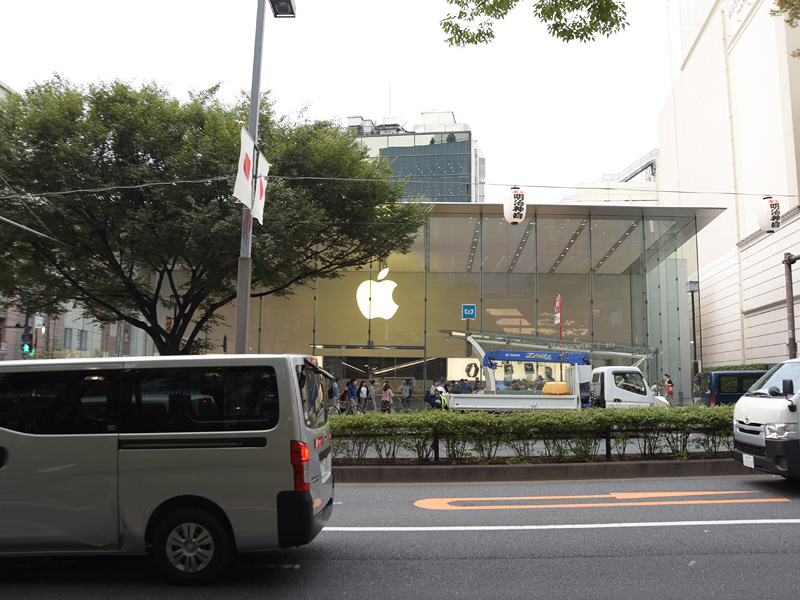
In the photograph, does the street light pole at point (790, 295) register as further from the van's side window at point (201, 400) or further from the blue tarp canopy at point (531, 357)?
the van's side window at point (201, 400)

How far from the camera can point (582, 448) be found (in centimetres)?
1059

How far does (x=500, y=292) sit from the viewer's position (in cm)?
2941

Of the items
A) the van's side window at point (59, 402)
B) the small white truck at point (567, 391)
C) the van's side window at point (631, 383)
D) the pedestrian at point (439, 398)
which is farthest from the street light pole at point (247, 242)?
the van's side window at point (631, 383)

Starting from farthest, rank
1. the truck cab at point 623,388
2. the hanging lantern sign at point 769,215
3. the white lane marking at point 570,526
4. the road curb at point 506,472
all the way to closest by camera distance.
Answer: the hanging lantern sign at point 769,215 → the truck cab at point 623,388 → the road curb at point 506,472 → the white lane marking at point 570,526

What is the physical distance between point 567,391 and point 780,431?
11.6m

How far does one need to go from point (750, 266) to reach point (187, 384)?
38926 millimetres

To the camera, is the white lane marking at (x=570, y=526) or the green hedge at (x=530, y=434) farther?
the green hedge at (x=530, y=434)

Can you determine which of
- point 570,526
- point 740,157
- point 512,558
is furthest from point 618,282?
point 512,558

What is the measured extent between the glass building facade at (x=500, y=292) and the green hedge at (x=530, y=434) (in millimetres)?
18027

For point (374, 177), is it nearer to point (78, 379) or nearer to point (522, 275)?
point (522, 275)

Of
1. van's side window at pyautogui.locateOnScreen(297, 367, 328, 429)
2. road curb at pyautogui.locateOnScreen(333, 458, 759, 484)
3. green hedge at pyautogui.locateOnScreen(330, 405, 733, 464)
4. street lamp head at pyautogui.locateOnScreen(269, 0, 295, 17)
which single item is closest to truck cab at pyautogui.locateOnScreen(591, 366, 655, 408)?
green hedge at pyautogui.locateOnScreen(330, 405, 733, 464)

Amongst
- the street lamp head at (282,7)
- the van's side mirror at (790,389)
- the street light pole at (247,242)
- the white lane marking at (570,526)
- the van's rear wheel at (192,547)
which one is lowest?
the white lane marking at (570,526)

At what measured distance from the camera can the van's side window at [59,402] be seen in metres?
5.06

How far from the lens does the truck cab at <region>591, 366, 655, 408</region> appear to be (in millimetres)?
21000
